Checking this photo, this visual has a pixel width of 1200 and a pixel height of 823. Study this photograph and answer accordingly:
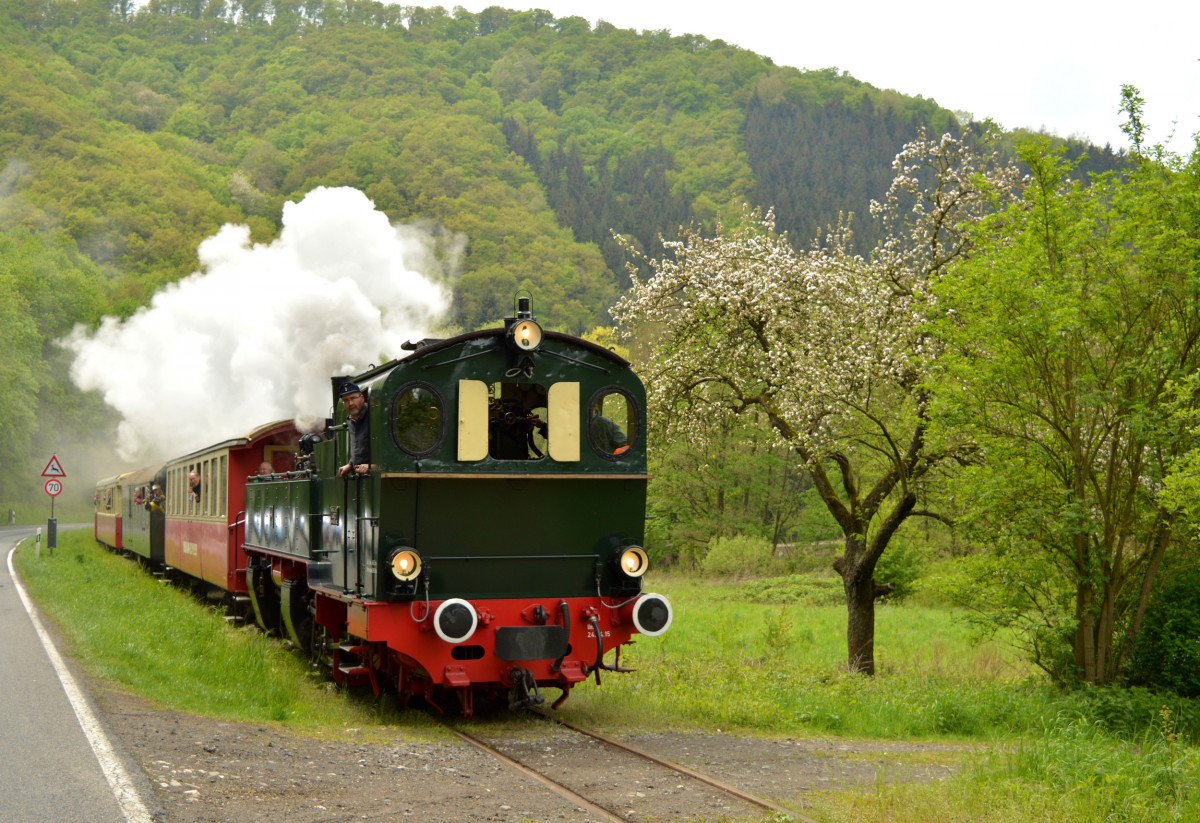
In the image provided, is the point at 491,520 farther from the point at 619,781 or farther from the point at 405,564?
the point at 619,781

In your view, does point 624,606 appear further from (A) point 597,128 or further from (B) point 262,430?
(A) point 597,128

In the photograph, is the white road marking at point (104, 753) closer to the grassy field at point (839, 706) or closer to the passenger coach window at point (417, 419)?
the grassy field at point (839, 706)

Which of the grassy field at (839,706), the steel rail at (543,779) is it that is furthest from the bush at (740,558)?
the steel rail at (543,779)

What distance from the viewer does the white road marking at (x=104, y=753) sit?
6.73m

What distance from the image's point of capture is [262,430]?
15992 mm

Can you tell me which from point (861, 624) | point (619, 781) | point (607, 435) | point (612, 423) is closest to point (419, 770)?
point (619, 781)

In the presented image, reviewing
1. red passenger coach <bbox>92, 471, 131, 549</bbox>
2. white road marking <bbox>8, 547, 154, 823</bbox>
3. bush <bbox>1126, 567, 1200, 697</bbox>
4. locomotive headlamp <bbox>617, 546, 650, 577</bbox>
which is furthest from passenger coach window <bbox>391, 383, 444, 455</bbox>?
red passenger coach <bbox>92, 471, 131, 549</bbox>

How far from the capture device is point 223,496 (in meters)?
17.3

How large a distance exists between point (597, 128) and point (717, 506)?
90.8 meters

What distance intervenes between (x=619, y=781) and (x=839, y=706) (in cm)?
424

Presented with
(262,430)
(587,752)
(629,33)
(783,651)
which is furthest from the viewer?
(629,33)

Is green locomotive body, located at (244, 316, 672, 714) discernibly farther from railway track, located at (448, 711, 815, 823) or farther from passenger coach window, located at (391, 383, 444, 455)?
railway track, located at (448, 711, 815, 823)

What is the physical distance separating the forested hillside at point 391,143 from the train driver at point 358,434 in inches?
1194

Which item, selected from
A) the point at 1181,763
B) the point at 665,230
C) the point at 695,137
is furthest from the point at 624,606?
the point at 695,137
